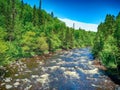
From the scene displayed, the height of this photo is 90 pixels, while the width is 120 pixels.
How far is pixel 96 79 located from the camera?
33000mm

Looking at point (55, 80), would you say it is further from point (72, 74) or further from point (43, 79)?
point (72, 74)

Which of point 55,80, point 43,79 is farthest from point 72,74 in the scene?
point 43,79

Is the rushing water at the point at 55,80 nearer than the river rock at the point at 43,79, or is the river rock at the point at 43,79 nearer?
the rushing water at the point at 55,80

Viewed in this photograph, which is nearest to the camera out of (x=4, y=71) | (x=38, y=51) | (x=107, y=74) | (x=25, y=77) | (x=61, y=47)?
(x=25, y=77)

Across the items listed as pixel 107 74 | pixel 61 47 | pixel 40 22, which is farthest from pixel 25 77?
pixel 40 22

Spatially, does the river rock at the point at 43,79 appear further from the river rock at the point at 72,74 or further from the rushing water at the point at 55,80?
the river rock at the point at 72,74

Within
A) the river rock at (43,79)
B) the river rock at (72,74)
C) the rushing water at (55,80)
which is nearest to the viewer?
the rushing water at (55,80)

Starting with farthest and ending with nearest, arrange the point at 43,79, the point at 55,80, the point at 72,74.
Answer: the point at 72,74, the point at 43,79, the point at 55,80

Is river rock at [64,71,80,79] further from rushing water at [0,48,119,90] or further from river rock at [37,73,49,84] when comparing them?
river rock at [37,73,49,84]

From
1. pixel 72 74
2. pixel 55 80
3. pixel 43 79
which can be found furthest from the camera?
pixel 72 74

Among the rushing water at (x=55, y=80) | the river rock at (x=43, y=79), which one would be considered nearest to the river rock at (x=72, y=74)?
the rushing water at (x=55, y=80)

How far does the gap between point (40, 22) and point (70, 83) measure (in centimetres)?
6526

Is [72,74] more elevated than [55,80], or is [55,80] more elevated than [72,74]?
[72,74]

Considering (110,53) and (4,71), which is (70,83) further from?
(4,71)
